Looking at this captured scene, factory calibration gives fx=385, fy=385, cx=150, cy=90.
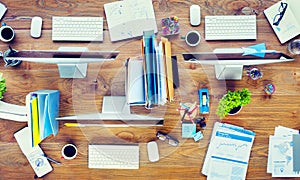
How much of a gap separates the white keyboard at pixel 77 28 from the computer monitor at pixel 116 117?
344 mm

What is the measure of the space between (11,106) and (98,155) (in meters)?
0.53

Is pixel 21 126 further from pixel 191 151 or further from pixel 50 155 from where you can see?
pixel 191 151

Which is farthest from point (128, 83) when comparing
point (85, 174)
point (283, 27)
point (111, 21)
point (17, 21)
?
point (283, 27)

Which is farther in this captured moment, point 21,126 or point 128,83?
point 21,126

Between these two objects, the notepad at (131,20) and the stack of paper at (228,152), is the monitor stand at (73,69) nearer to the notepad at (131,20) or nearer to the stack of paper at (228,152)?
the notepad at (131,20)

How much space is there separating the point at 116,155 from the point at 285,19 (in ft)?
3.80

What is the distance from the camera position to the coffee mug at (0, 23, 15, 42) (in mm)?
2049

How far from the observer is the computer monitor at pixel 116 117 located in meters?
1.94

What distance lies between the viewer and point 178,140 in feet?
6.69

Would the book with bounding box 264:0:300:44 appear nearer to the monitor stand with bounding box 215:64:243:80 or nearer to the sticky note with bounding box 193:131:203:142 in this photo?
the monitor stand with bounding box 215:64:243:80

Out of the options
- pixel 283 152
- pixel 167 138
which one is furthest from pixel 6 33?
pixel 283 152

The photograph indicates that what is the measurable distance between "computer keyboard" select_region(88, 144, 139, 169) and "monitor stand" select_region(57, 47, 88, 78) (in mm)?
389

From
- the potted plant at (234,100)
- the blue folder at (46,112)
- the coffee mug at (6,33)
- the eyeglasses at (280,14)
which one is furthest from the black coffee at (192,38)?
the coffee mug at (6,33)

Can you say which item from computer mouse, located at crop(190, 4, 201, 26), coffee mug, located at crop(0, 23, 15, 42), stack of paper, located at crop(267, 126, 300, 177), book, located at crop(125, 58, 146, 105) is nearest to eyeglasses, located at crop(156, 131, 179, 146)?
book, located at crop(125, 58, 146, 105)
